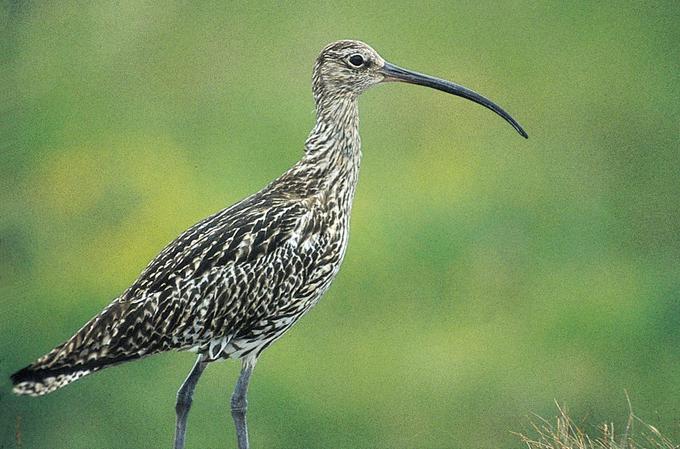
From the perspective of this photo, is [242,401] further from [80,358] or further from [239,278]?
[80,358]

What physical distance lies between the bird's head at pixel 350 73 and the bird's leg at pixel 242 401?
Result: 5.37ft

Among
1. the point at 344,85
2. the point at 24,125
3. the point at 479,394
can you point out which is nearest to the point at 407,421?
the point at 479,394

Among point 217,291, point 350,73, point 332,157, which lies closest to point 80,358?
point 217,291

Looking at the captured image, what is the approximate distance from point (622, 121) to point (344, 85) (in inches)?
101

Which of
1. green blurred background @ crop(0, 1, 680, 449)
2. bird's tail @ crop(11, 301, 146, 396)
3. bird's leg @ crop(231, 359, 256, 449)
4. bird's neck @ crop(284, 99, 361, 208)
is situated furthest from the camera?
green blurred background @ crop(0, 1, 680, 449)

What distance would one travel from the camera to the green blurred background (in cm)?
771

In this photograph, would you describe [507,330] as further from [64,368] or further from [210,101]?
[64,368]

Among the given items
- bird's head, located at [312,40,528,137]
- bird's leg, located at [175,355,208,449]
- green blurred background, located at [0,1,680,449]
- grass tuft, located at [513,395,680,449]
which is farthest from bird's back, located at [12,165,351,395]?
grass tuft, located at [513,395,680,449]

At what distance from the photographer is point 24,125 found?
7.89 meters

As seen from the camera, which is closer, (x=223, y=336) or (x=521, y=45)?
(x=223, y=336)

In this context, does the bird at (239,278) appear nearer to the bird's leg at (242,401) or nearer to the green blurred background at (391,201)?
the bird's leg at (242,401)

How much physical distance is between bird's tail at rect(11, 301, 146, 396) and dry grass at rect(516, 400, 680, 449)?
7.75ft

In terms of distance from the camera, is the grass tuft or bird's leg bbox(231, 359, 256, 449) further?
bird's leg bbox(231, 359, 256, 449)

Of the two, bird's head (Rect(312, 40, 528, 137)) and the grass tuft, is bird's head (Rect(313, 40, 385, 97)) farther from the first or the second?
the grass tuft
